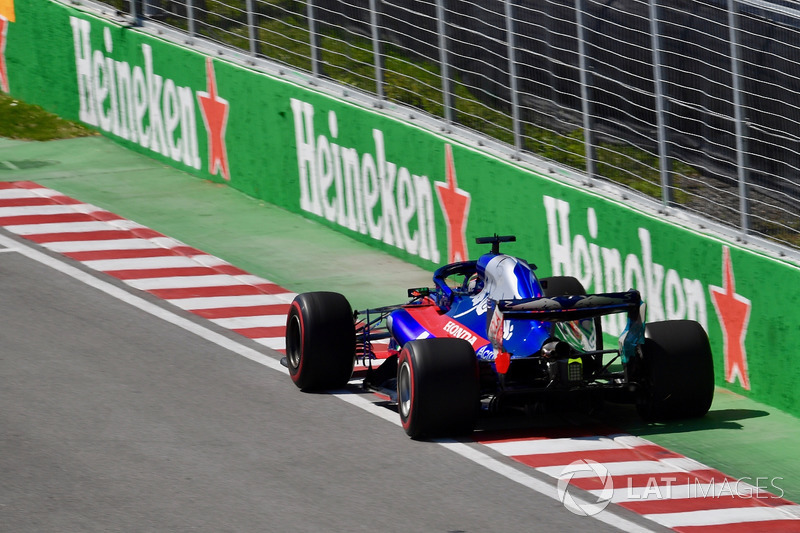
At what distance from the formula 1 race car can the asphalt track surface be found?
9.5 inches

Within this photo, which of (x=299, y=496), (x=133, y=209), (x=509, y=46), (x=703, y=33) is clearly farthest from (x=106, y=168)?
(x=299, y=496)

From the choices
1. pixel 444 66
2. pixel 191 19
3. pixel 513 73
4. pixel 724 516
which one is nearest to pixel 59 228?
pixel 191 19

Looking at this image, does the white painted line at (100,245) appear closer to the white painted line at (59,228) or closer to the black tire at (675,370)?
the white painted line at (59,228)

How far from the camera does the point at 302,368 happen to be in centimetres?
1059

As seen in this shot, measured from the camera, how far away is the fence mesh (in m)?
10.8

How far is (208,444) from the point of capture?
9.49 metres

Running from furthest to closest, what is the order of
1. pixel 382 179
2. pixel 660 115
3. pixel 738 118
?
pixel 382 179 → pixel 660 115 → pixel 738 118

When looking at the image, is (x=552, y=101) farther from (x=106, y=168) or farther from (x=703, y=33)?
(x=106, y=168)

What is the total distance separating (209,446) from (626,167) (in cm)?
462

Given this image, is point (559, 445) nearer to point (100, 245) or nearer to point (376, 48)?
point (376, 48)

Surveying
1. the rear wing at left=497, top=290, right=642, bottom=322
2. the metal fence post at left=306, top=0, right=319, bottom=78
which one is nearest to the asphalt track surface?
the rear wing at left=497, top=290, right=642, bottom=322

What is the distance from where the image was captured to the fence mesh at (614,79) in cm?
1077

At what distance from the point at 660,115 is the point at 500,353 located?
314cm

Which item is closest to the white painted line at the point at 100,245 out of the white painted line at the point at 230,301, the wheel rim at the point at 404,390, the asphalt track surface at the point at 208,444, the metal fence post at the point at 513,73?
the asphalt track surface at the point at 208,444
